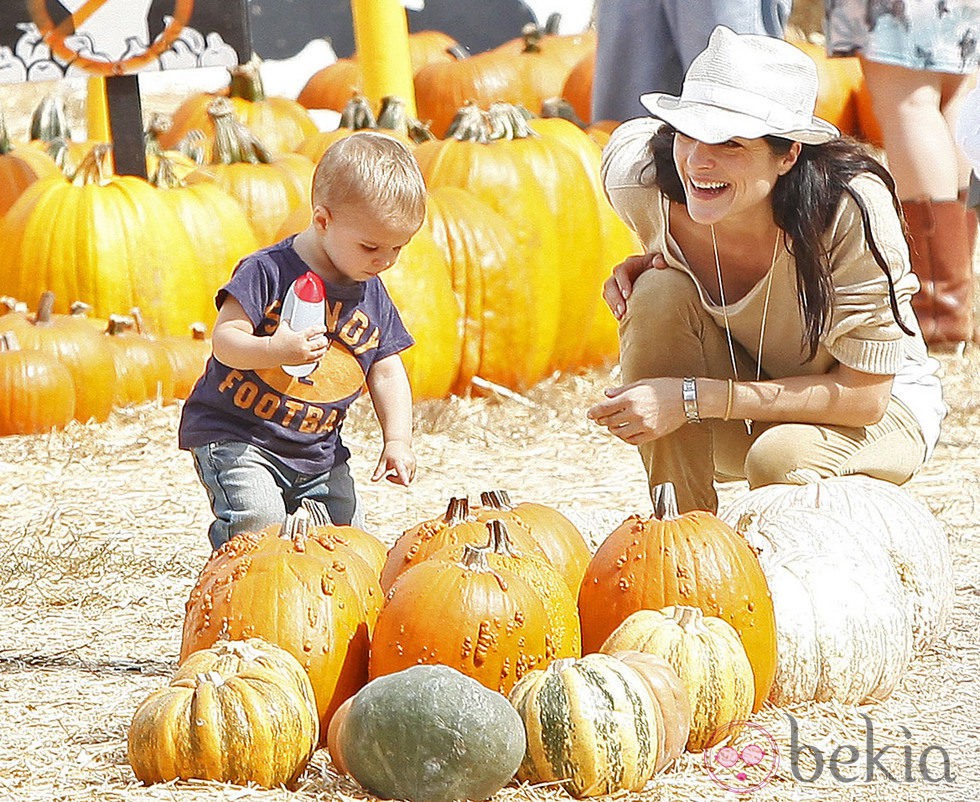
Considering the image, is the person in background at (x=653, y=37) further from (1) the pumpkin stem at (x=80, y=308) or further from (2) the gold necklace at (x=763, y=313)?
(2) the gold necklace at (x=763, y=313)

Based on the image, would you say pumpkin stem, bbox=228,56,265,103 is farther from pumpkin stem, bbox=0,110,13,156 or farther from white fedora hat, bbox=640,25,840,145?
white fedora hat, bbox=640,25,840,145

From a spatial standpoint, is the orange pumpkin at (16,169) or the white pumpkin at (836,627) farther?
the orange pumpkin at (16,169)

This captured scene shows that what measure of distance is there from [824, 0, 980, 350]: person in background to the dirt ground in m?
0.39

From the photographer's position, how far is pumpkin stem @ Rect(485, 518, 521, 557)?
8.69 ft

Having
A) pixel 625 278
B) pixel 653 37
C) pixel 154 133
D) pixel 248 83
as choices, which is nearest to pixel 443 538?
pixel 625 278

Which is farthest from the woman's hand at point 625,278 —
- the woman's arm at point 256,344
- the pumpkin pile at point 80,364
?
the pumpkin pile at point 80,364

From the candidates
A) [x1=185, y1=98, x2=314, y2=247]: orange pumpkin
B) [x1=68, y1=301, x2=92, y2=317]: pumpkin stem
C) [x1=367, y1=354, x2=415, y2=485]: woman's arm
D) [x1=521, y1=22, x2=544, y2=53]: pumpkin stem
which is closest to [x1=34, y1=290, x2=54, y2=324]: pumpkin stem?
[x1=68, y1=301, x2=92, y2=317]: pumpkin stem

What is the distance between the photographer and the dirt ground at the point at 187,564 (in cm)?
251

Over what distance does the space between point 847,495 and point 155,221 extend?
10.4 ft

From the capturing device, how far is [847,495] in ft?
10.7

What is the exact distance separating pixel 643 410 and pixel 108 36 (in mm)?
3326

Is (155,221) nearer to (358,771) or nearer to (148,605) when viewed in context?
(148,605)

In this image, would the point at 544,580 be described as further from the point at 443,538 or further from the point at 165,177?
the point at 165,177

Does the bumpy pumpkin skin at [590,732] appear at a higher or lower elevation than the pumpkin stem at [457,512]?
lower
